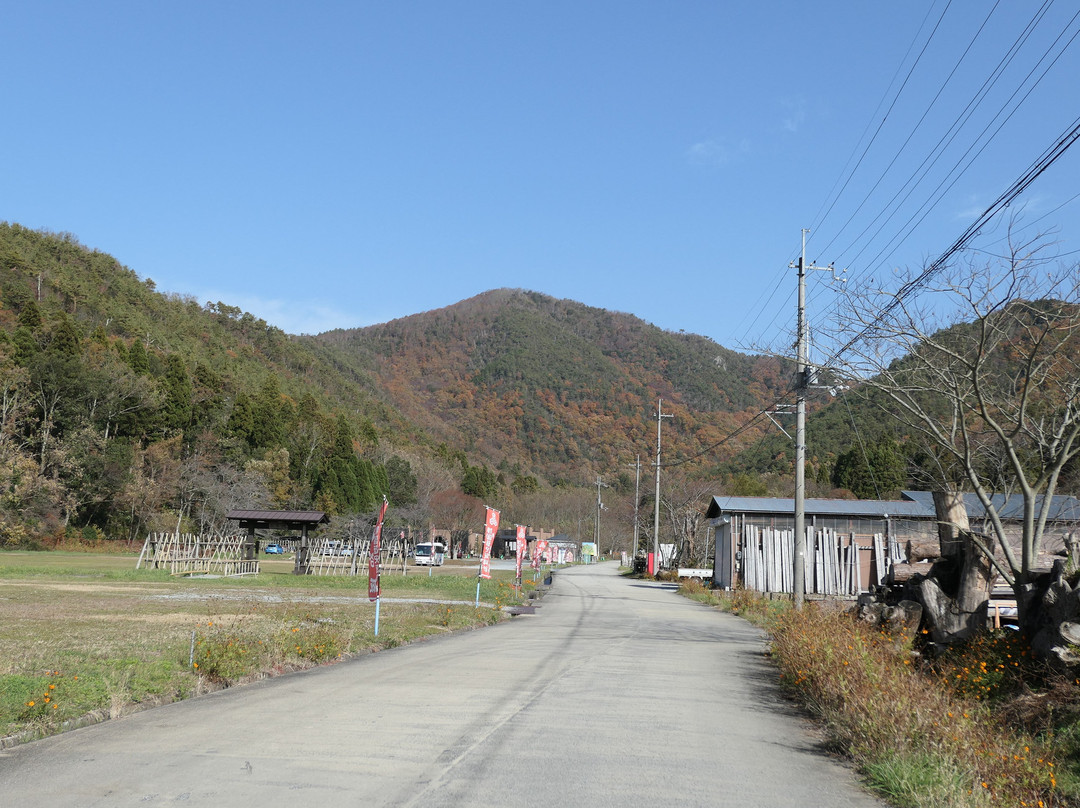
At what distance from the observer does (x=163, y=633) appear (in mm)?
14477

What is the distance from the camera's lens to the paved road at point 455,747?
5844mm

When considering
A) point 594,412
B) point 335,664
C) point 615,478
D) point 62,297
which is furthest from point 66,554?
point 594,412

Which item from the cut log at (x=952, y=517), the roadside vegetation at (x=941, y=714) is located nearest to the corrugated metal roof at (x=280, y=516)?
the roadside vegetation at (x=941, y=714)

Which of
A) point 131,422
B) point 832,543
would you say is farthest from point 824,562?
point 131,422

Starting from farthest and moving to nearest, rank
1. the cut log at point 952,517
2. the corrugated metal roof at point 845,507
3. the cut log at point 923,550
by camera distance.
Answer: the corrugated metal roof at point 845,507
the cut log at point 923,550
the cut log at point 952,517

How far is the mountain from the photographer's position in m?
126

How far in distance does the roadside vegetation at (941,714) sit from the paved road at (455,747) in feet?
1.25

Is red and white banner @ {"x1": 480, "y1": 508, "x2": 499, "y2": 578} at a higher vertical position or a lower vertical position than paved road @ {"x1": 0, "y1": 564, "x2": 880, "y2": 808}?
higher

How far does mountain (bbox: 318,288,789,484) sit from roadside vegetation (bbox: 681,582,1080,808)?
85.8 meters

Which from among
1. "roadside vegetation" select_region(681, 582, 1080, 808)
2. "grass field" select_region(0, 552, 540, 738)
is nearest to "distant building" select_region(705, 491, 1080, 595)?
"grass field" select_region(0, 552, 540, 738)

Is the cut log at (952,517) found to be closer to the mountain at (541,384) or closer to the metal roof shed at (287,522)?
the metal roof shed at (287,522)

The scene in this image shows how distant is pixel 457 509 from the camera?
97938 millimetres

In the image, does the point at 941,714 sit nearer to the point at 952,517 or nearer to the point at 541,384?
the point at 952,517

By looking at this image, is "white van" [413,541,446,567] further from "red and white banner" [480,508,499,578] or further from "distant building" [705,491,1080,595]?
"red and white banner" [480,508,499,578]
